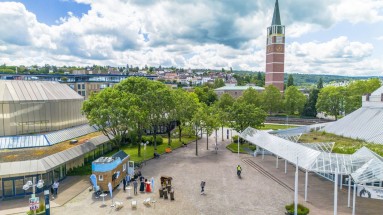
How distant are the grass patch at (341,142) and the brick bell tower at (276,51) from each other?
71.3 meters

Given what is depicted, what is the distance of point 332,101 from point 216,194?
62328 millimetres

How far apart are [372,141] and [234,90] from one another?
A: 95352 millimetres

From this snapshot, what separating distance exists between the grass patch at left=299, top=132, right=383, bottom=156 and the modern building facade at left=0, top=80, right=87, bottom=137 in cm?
3280

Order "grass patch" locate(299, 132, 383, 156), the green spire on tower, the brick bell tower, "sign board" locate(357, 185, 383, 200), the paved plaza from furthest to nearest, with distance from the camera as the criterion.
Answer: the green spire on tower
the brick bell tower
"grass patch" locate(299, 132, 383, 156)
the paved plaza
"sign board" locate(357, 185, 383, 200)

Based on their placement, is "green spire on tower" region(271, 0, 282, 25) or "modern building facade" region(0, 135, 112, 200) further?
"green spire on tower" region(271, 0, 282, 25)

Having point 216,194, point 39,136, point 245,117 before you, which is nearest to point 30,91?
point 39,136

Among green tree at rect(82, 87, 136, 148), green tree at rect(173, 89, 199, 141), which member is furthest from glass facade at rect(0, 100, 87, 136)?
green tree at rect(173, 89, 199, 141)

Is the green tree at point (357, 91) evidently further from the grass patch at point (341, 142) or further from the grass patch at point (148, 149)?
the grass patch at point (148, 149)

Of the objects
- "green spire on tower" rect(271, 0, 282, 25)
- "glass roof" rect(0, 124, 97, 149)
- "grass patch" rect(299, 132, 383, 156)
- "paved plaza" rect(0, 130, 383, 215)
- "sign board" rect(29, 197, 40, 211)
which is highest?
"green spire on tower" rect(271, 0, 282, 25)

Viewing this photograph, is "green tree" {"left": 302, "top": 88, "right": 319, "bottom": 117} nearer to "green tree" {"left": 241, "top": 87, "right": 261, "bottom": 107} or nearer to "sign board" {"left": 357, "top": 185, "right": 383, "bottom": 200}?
"green tree" {"left": 241, "top": 87, "right": 261, "bottom": 107}

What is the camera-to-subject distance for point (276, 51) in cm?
11175

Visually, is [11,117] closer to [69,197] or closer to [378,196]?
[69,197]

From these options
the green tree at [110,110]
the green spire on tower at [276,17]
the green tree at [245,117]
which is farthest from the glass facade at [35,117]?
the green spire on tower at [276,17]

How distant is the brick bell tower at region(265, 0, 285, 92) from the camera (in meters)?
111
